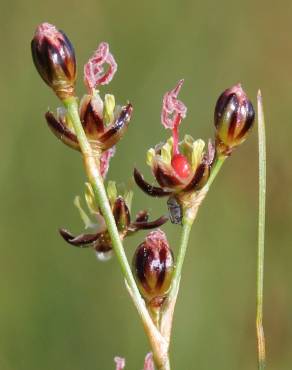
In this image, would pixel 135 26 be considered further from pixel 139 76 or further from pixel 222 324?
pixel 222 324

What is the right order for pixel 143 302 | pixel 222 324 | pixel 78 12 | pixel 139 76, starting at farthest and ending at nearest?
pixel 78 12 → pixel 139 76 → pixel 222 324 → pixel 143 302

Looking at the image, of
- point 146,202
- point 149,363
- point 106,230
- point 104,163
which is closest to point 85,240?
point 106,230

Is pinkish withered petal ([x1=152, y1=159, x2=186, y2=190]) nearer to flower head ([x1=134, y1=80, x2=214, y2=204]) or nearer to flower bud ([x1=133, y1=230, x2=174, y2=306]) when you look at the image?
flower head ([x1=134, y1=80, x2=214, y2=204])

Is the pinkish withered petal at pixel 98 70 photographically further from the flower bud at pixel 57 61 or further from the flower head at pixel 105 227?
the flower head at pixel 105 227

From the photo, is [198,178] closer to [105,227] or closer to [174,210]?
[174,210]

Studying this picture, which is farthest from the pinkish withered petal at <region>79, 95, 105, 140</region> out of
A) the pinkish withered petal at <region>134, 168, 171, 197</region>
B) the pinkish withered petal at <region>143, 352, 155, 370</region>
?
the pinkish withered petal at <region>143, 352, 155, 370</region>

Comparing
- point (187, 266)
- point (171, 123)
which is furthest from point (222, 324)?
point (171, 123)

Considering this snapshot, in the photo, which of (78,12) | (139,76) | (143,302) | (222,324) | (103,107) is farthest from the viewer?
(78,12)
